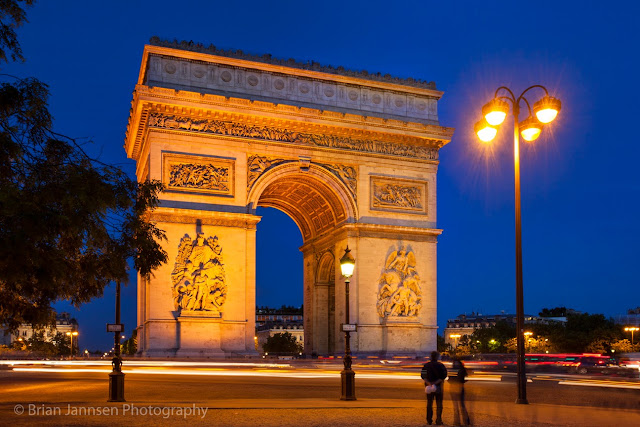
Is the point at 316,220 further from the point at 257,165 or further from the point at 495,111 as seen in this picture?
the point at 495,111

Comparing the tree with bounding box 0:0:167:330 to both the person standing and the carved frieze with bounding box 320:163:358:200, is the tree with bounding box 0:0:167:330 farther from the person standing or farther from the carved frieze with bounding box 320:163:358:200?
the carved frieze with bounding box 320:163:358:200

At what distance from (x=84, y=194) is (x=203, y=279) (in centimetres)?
2457

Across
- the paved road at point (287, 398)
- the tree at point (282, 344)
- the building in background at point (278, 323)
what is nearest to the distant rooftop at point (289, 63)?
the paved road at point (287, 398)

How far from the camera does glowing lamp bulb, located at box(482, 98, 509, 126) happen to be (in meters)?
15.2

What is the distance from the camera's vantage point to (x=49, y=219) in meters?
8.45

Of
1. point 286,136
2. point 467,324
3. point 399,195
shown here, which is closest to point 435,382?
point 286,136

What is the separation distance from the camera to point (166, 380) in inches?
917

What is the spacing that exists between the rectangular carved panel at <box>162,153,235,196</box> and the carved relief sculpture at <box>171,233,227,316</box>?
7.66 feet

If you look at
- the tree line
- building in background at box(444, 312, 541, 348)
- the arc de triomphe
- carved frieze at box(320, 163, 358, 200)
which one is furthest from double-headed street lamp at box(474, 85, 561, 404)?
building in background at box(444, 312, 541, 348)

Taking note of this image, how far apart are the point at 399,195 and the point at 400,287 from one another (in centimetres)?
488

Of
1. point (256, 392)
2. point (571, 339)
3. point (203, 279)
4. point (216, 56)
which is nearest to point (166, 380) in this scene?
point (256, 392)

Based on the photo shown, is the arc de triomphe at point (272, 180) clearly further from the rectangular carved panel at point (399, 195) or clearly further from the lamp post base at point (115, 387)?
the lamp post base at point (115, 387)

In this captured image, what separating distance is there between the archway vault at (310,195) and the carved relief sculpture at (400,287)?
3.24 m

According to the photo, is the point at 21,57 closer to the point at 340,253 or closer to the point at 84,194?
the point at 84,194
